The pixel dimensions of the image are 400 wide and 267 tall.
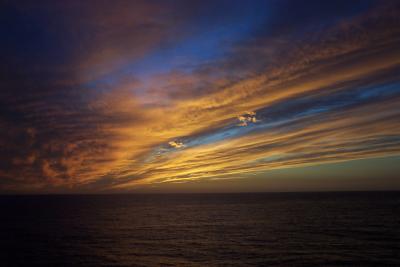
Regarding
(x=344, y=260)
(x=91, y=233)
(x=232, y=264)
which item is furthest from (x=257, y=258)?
(x=91, y=233)

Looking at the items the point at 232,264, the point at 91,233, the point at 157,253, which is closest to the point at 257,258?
the point at 232,264

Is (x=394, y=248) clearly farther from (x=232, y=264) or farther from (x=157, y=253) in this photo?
(x=157, y=253)

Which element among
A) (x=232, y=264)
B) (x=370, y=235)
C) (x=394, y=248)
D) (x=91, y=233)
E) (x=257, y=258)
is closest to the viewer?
(x=232, y=264)

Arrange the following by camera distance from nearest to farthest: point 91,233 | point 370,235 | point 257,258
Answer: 1. point 257,258
2. point 370,235
3. point 91,233

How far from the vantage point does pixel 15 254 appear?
4131cm

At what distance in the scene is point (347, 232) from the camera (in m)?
53.6

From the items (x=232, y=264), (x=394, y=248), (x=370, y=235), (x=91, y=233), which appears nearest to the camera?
(x=232, y=264)

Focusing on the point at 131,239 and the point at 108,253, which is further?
the point at 131,239

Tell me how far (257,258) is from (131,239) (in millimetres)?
23531

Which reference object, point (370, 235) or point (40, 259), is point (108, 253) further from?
point (370, 235)

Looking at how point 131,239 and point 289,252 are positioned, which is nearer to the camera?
point 289,252

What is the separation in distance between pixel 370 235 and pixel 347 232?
393 cm

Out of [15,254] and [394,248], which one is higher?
[15,254]

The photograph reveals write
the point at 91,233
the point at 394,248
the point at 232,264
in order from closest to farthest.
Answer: the point at 232,264
the point at 394,248
the point at 91,233
